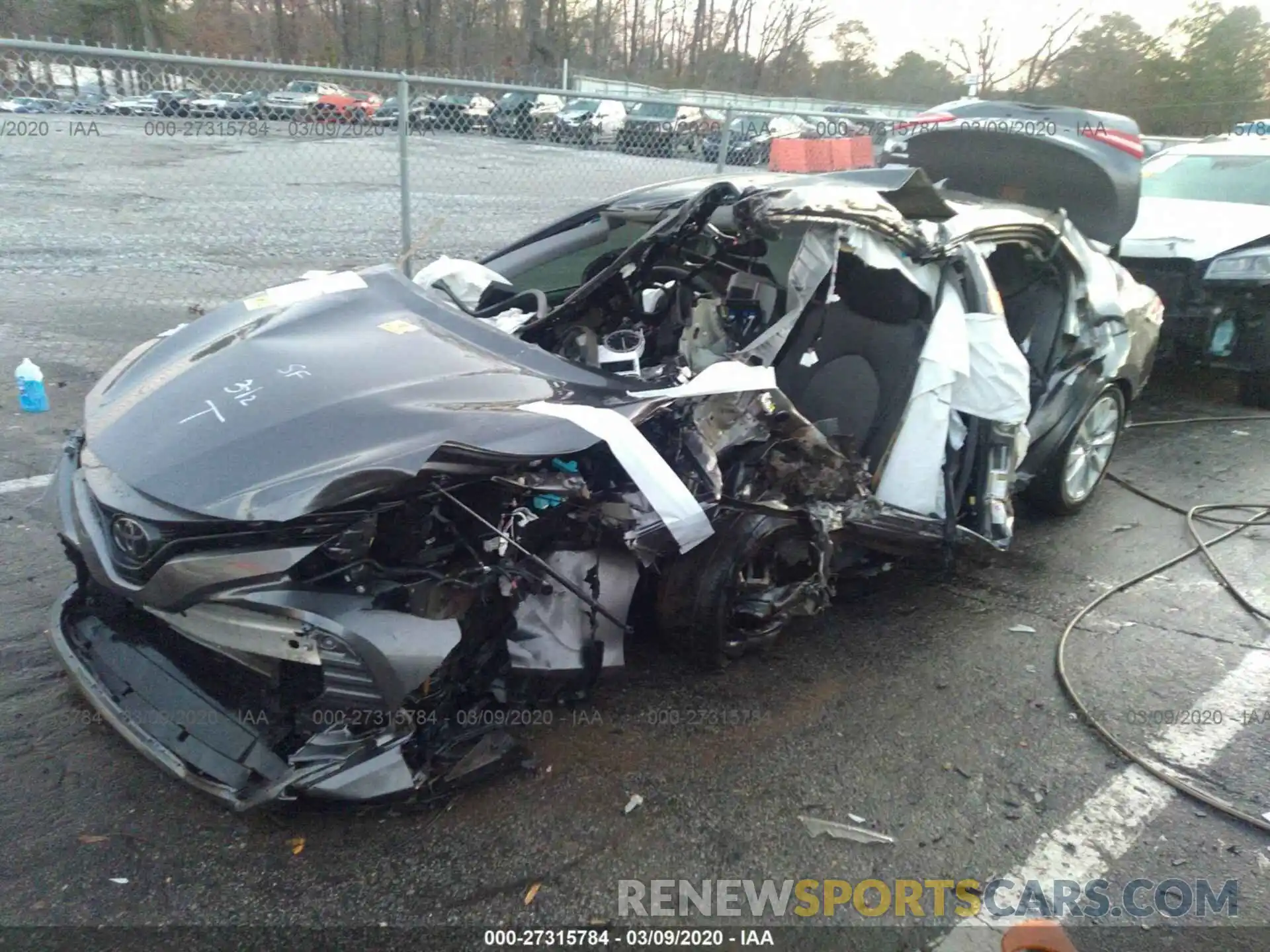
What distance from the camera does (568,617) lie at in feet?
9.28

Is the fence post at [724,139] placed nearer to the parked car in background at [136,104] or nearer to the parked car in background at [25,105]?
the parked car in background at [136,104]

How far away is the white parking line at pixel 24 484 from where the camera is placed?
174 inches

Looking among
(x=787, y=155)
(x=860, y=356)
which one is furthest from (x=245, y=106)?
(x=787, y=155)

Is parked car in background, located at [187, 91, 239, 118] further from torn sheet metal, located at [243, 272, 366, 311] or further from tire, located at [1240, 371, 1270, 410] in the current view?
tire, located at [1240, 371, 1270, 410]

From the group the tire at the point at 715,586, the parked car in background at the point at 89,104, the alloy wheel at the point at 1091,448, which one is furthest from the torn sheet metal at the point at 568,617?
the parked car in background at the point at 89,104

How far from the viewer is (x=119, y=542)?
2.41 meters

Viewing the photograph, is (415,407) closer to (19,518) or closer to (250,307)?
(250,307)

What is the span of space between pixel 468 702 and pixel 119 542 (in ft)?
3.46

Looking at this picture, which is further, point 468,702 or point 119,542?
point 468,702

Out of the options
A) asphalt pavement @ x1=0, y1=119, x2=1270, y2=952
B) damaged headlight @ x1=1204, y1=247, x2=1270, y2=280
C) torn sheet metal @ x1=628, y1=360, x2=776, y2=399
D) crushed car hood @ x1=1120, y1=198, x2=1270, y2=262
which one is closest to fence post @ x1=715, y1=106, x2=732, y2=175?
crushed car hood @ x1=1120, y1=198, x2=1270, y2=262

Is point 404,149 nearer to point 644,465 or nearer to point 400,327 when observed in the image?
point 400,327

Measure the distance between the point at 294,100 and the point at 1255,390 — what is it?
7.77m

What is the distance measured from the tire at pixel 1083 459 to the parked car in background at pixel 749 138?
14.1ft

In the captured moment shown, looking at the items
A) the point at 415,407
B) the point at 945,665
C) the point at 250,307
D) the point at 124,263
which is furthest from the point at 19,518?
the point at 124,263
